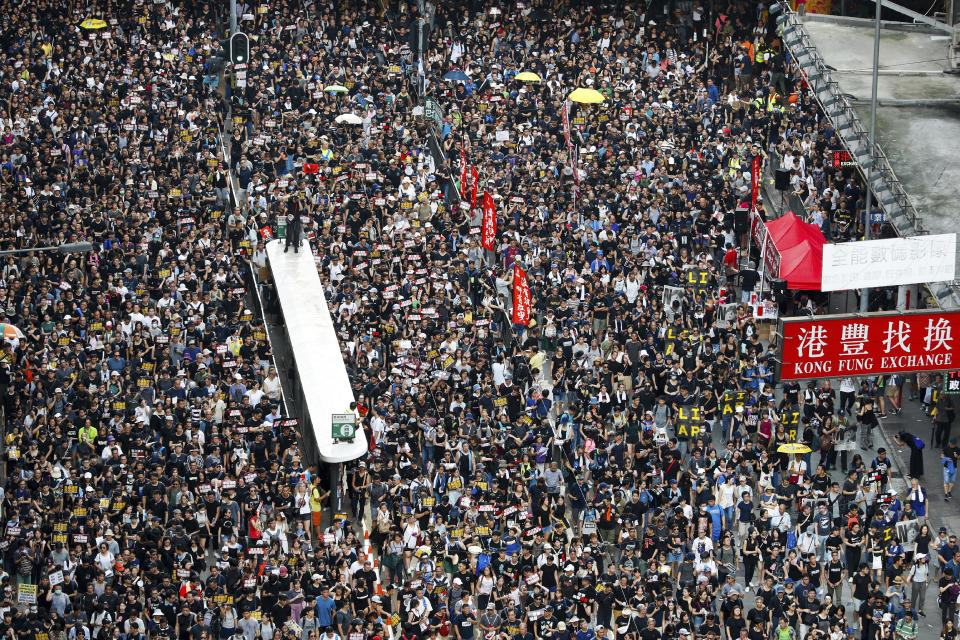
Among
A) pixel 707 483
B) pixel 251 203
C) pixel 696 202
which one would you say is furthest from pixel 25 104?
pixel 707 483

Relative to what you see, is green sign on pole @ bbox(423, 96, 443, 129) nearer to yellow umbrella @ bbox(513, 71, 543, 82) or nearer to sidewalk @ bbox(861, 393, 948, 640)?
yellow umbrella @ bbox(513, 71, 543, 82)

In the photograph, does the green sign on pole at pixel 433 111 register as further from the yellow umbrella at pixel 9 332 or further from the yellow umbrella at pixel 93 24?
the yellow umbrella at pixel 9 332

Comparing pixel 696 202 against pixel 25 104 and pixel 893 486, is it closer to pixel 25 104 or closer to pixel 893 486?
pixel 893 486

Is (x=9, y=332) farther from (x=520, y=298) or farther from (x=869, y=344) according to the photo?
(x=869, y=344)

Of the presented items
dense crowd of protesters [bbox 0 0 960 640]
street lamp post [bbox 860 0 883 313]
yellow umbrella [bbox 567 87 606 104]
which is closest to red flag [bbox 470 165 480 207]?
dense crowd of protesters [bbox 0 0 960 640]

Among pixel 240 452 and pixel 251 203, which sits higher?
pixel 251 203

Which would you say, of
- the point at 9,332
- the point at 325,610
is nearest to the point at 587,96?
the point at 9,332

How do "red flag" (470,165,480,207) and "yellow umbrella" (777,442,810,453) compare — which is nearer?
"yellow umbrella" (777,442,810,453)
